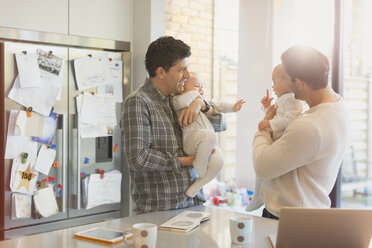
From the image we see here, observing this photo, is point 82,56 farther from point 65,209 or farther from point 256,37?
point 256,37

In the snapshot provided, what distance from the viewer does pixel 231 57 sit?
5180 mm

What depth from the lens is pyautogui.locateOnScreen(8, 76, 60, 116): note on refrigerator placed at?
297 centimetres

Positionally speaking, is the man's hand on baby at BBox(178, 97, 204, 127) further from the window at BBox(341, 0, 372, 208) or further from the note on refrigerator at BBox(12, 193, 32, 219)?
the window at BBox(341, 0, 372, 208)

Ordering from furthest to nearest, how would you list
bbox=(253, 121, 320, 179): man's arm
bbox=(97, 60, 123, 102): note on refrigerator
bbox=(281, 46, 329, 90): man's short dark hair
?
1. bbox=(97, 60, 123, 102): note on refrigerator
2. bbox=(281, 46, 329, 90): man's short dark hair
3. bbox=(253, 121, 320, 179): man's arm

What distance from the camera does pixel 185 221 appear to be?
1807 millimetres

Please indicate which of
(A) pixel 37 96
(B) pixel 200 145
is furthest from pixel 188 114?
(A) pixel 37 96

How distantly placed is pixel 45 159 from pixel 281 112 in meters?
1.76

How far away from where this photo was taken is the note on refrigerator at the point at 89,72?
332 centimetres

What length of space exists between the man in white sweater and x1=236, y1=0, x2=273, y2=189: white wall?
2.38 meters

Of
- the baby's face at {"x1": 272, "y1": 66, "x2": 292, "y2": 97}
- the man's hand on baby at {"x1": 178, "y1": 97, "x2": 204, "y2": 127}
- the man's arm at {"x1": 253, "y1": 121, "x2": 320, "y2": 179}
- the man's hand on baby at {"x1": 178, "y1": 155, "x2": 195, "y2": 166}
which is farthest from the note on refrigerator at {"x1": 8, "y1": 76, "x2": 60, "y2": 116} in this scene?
the man's arm at {"x1": 253, "y1": 121, "x2": 320, "y2": 179}

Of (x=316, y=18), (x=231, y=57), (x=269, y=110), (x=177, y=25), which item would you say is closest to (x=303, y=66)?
(x=269, y=110)

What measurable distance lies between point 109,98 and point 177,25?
1506mm

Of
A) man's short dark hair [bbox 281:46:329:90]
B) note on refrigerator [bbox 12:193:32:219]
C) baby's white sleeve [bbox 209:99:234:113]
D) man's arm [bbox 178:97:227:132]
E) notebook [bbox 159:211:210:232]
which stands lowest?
note on refrigerator [bbox 12:193:32:219]

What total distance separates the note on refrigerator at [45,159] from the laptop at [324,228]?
2.13m
